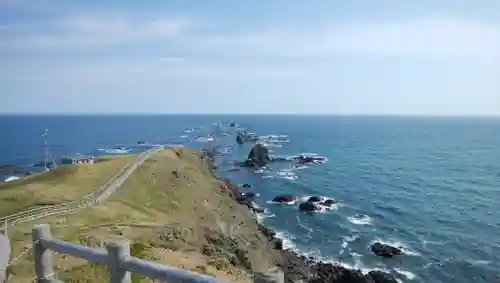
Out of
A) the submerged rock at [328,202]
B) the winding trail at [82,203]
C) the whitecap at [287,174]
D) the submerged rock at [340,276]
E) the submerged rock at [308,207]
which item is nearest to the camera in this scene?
the winding trail at [82,203]

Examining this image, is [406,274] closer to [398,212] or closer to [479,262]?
[479,262]

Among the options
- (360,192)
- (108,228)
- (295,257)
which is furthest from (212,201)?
(360,192)

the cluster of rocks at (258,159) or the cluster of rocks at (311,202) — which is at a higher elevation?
the cluster of rocks at (258,159)

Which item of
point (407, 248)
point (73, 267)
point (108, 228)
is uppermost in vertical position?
point (73, 267)

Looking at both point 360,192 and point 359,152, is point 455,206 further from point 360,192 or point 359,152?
point 359,152

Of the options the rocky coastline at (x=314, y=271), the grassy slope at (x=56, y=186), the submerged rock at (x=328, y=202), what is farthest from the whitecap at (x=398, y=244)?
the grassy slope at (x=56, y=186)

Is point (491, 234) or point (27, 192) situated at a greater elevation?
point (27, 192)

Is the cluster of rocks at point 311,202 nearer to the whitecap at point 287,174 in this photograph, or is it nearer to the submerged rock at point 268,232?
the submerged rock at point 268,232
